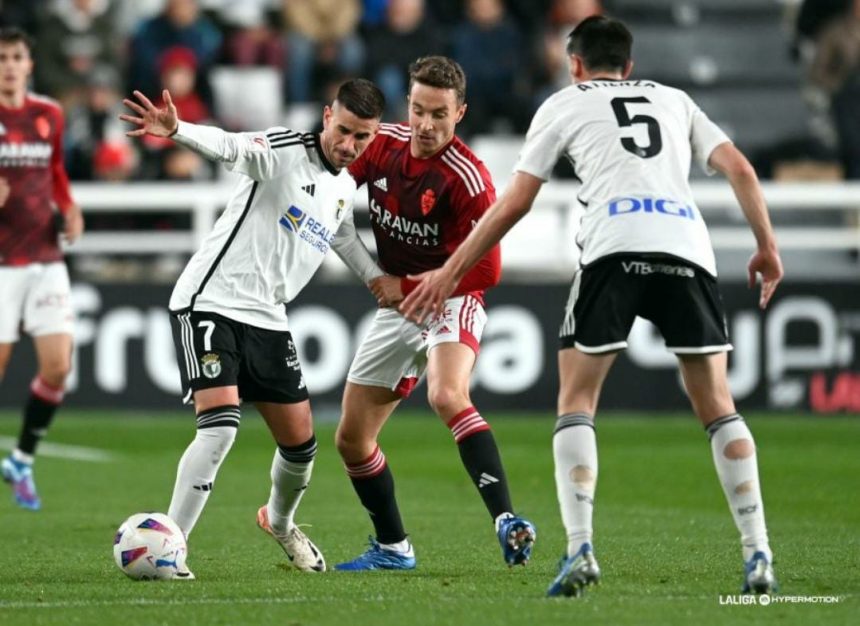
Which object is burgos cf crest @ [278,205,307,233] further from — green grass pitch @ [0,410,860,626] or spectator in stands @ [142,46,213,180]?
spectator in stands @ [142,46,213,180]

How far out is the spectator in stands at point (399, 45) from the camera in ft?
56.5

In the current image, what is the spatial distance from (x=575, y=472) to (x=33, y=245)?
5.40m

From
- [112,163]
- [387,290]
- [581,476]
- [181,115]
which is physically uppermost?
[181,115]

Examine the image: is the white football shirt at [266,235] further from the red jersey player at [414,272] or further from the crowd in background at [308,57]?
the crowd in background at [308,57]

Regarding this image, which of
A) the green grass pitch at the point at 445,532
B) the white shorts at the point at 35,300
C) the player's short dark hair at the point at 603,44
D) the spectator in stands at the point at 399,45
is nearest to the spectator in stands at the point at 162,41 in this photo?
the spectator in stands at the point at 399,45

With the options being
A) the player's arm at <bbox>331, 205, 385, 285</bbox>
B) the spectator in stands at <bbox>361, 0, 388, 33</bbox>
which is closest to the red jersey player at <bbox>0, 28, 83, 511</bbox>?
the player's arm at <bbox>331, 205, 385, 285</bbox>

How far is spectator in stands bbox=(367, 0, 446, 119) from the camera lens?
17.2 meters

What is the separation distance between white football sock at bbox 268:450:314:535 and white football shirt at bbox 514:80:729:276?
1829mm

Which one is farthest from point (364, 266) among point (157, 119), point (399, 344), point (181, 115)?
point (181, 115)

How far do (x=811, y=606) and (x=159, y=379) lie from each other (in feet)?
31.6

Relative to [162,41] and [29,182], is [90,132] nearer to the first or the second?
[162,41]

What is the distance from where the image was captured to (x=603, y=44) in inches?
242

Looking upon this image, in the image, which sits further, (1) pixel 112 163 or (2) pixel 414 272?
(1) pixel 112 163

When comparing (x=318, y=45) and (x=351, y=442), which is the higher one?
(x=318, y=45)
